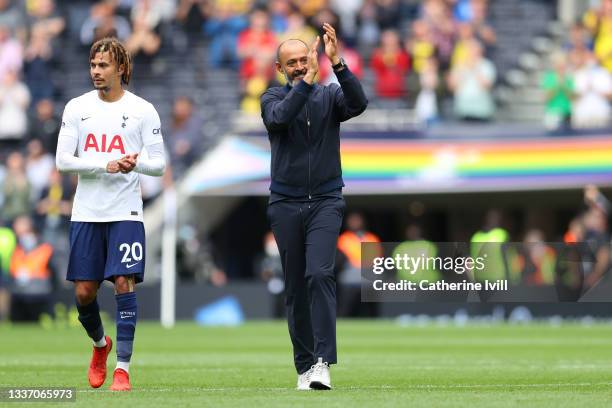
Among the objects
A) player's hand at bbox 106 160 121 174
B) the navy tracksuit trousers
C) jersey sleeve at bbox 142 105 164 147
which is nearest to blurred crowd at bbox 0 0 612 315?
the navy tracksuit trousers

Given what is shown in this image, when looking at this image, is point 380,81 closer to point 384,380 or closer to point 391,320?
point 391,320

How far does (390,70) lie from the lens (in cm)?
2817

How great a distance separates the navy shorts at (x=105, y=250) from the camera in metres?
10.9

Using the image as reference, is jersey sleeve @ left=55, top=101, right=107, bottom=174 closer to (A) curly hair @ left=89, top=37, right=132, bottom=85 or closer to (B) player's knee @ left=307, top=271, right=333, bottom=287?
(A) curly hair @ left=89, top=37, right=132, bottom=85

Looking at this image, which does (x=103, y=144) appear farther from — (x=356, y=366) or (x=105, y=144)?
(x=356, y=366)

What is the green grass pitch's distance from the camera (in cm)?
1025

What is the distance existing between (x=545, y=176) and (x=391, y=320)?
3386mm

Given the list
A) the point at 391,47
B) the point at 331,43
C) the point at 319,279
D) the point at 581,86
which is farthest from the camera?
the point at 391,47

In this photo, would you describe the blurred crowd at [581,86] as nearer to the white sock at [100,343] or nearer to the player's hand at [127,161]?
the white sock at [100,343]

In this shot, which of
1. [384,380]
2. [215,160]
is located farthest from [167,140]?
[384,380]

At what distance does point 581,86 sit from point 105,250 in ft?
54.0

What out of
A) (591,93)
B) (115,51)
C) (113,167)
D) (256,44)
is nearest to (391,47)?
(256,44)

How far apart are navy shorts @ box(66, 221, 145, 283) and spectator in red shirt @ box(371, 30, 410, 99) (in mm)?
17383

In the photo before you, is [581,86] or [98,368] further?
[581,86]
